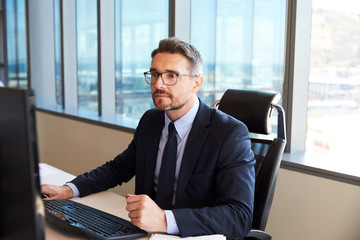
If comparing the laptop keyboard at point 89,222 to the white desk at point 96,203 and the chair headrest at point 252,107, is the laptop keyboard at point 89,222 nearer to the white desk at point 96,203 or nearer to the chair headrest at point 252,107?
the white desk at point 96,203

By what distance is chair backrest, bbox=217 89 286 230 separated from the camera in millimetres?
1723

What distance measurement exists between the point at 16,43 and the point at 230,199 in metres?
5.57

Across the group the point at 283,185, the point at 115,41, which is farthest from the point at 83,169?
the point at 283,185

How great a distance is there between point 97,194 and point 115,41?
271cm

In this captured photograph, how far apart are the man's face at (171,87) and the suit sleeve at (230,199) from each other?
253mm

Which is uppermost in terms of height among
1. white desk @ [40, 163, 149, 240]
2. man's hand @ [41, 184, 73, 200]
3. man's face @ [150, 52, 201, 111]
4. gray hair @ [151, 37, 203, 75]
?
gray hair @ [151, 37, 203, 75]

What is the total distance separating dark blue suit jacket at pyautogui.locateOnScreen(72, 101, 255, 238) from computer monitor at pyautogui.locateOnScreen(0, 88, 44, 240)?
2.15ft

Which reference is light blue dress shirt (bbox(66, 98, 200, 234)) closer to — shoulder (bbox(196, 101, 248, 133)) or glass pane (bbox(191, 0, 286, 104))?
shoulder (bbox(196, 101, 248, 133))

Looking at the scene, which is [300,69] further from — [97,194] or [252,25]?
[97,194]

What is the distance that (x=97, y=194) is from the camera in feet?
6.16

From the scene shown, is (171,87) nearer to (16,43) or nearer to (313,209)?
(313,209)

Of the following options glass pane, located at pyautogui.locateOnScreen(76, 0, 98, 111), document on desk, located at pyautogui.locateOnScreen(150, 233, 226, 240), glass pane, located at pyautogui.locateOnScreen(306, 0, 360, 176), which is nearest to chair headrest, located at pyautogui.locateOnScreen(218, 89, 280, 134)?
document on desk, located at pyautogui.locateOnScreen(150, 233, 226, 240)

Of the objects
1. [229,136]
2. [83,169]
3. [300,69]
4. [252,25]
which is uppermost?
[252,25]

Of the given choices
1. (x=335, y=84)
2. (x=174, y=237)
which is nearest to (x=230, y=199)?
(x=174, y=237)
